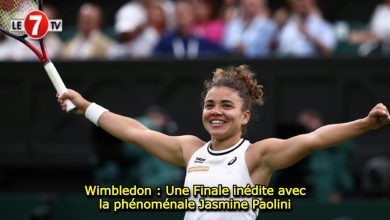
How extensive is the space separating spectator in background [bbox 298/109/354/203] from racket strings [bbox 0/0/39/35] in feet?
17.0

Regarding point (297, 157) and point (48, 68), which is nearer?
point (297, 157)

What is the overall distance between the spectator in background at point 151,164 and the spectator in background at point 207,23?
1.13 meters

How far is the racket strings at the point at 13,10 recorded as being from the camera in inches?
290

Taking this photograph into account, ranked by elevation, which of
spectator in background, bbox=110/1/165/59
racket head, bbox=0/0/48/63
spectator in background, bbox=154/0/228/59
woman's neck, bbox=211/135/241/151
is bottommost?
woman's neck, bbox=211/135/241/151

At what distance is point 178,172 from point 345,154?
200 centimetres

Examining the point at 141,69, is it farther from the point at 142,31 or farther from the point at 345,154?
the point at 345,154

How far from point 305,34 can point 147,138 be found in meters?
5.08

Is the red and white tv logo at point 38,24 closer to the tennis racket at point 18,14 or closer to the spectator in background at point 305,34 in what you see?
the tennis racket at point 18,14

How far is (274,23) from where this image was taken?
12344 millimetres

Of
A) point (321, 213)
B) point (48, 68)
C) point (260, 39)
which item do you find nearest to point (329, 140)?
point (48, 68)

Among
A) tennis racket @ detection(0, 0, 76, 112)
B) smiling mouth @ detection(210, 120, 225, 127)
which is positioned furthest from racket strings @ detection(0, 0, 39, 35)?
smiling mouth @ detection(210, 120, 225, 127)

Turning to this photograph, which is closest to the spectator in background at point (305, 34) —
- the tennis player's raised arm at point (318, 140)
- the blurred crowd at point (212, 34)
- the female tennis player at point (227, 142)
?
the blurred crowd at point (212, 34)

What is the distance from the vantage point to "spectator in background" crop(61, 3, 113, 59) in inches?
502

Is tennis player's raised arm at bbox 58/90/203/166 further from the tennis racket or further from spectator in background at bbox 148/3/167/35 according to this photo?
spectator in background at bbox 148/3/167/35
